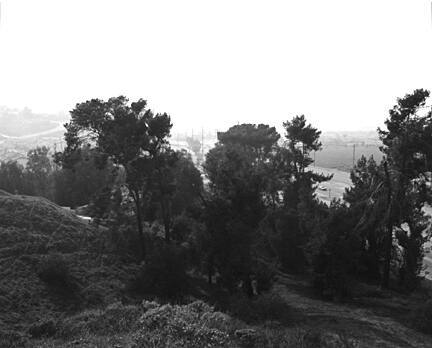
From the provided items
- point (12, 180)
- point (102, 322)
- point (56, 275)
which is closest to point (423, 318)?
point (102, 322)

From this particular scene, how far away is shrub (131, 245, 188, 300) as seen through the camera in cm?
2106

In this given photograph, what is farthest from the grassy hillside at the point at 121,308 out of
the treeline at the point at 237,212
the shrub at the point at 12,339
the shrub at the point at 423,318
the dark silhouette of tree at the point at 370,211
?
the dark silhouette of tree at the point at 370,211

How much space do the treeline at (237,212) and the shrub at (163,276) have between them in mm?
55

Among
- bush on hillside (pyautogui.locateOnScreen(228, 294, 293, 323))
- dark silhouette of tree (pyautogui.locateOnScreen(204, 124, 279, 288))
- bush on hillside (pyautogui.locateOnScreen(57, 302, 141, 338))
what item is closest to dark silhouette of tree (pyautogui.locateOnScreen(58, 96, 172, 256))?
dark silhouette of tree (pyautogui.locateOnScreen(204, 124, 279, 288))

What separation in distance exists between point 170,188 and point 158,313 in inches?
503

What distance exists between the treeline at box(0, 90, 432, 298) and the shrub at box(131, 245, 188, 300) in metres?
0.06

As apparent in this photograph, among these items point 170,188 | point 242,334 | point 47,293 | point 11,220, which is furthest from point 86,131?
point 242,334

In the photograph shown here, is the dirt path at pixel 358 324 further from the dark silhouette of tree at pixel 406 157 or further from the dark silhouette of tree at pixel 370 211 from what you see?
the dark silhouette of tree at pixel 406 157

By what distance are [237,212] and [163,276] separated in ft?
17.7

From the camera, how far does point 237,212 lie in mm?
20875

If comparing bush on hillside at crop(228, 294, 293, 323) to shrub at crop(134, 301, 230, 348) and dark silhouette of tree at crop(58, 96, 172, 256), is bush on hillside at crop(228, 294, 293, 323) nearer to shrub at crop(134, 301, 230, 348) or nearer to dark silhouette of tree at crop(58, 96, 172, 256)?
shrub at crop(134, 301, 230, 348)

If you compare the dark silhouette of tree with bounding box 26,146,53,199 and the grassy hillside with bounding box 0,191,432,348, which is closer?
the grassy hillside with bounding box 0,191,432,348

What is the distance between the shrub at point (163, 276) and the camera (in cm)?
2106

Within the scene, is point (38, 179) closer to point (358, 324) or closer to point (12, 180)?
point (12, 180)
